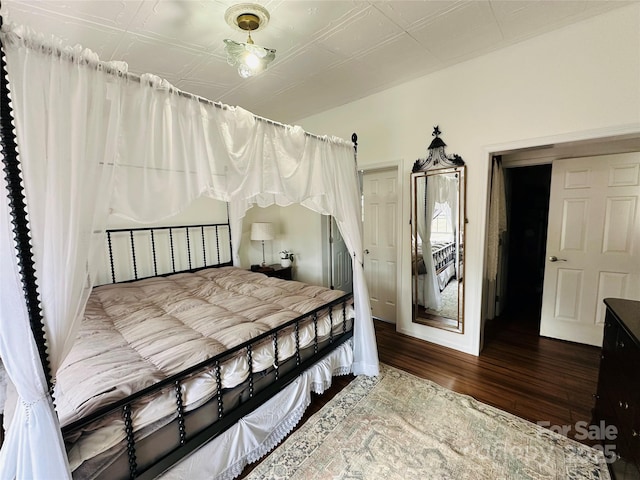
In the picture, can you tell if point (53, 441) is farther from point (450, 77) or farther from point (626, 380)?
point (450, 77)

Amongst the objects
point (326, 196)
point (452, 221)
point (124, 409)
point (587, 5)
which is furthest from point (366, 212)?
point (124, 409)

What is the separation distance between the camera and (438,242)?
120 inches

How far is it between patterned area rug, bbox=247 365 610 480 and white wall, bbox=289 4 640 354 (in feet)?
3.41

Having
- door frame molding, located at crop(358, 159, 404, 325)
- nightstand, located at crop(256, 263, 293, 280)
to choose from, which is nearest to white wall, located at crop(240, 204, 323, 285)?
nightstand, located at crop(256, 263, 293, 280)

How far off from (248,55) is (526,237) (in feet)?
15.0

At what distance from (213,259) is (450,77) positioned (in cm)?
359

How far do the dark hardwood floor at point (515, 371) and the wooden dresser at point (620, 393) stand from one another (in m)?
0.26

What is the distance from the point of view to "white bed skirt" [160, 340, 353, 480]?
143cm

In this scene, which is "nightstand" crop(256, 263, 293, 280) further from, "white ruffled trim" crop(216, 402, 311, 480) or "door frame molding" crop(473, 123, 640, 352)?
"door frame molding" crop(473, 123, 640, 352)

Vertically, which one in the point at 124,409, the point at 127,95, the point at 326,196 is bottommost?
the point at 124,409

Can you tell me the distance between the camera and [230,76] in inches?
107

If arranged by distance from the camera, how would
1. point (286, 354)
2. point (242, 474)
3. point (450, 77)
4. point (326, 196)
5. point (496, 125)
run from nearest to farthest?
point (242, 474), point (286, 354), point (326, 196), point (496, 125), point (450, 77)

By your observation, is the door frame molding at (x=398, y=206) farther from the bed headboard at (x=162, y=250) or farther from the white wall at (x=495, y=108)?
the bed headboard at (x=162, y=250)

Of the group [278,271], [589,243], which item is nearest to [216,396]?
[278,271]
